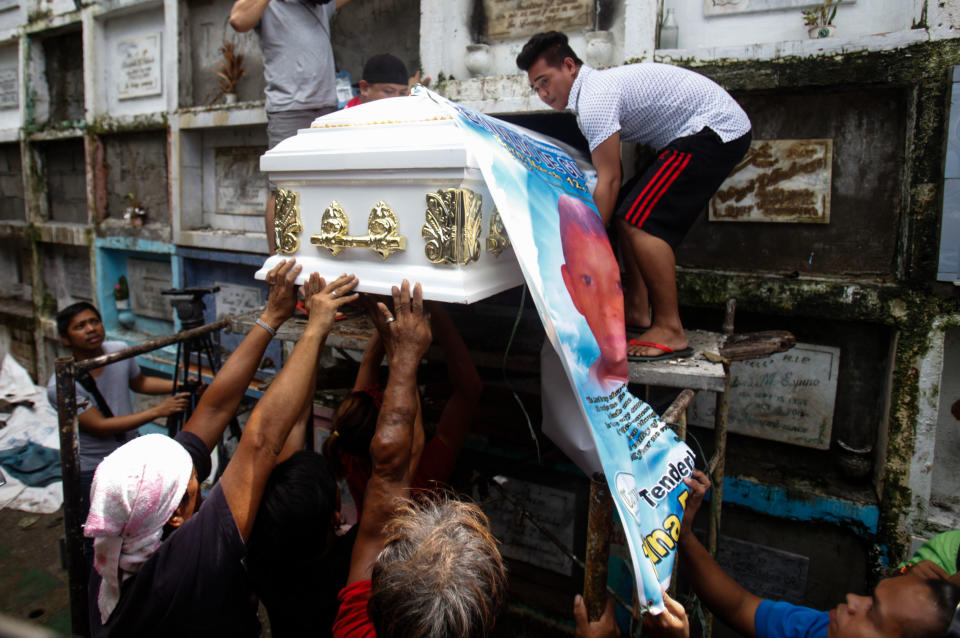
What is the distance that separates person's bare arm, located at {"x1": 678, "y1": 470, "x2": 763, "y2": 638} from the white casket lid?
1.18 metres

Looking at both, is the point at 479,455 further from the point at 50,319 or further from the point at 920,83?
the point at 50,319

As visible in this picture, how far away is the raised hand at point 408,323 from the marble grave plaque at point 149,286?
4553 mm

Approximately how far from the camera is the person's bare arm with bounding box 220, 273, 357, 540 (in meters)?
1.55

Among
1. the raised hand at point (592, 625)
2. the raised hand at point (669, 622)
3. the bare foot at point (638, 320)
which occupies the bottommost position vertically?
the raised hand at point (592, 625)

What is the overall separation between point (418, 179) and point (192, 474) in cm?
106

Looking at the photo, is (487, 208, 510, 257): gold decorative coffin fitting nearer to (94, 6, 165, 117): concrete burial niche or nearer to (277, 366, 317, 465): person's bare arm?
(277, 366, 317, 465): person's bare arm

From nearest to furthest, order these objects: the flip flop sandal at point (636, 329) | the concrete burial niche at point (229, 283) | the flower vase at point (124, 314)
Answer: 1. the flip flop sandal at point (636, 329)
2. the concrete burial niche at point (229, 283)
3. the flower vase at point (124, 314)

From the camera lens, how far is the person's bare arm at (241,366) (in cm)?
185

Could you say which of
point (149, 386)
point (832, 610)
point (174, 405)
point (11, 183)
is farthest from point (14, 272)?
point (832, 610)

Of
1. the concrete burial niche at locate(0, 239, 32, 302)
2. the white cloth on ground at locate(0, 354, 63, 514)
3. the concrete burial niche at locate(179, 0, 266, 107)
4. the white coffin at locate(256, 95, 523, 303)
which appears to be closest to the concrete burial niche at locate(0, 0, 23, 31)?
the concrete burial niche at locate(0, 239, 32, 302)

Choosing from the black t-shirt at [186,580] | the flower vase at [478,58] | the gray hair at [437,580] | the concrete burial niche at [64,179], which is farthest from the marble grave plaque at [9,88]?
the gray hair at [437,580]

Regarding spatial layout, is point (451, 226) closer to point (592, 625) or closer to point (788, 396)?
point (592, 625)

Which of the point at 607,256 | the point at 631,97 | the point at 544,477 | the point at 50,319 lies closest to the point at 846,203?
the point at 631,97

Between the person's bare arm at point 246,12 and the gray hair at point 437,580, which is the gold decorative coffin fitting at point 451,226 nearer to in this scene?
the gray hair at point 437,580
